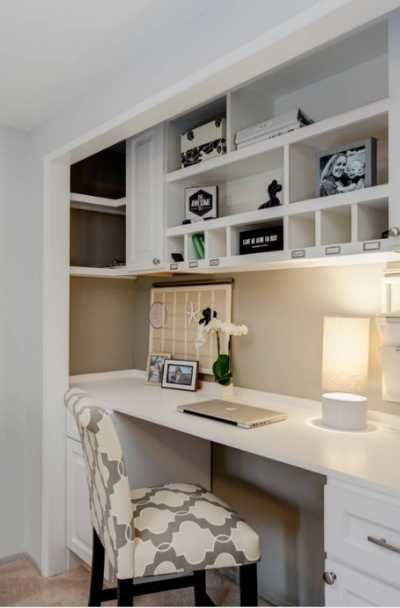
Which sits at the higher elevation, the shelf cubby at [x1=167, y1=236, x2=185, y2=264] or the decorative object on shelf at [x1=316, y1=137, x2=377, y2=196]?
the decorative object on shelf at [x1=316, y1=137, x2=377, y2=196]

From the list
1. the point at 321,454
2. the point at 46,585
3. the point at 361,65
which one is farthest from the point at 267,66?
the point at 46,585

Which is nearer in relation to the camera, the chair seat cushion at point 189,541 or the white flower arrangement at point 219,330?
the chair seat cushion at point 189,541

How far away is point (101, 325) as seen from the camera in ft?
10.1

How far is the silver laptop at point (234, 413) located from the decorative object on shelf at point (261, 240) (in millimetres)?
657

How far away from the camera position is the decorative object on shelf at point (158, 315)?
9.70 ft

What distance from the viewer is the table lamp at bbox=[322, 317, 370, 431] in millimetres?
1834

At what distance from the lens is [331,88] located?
6.54 ft

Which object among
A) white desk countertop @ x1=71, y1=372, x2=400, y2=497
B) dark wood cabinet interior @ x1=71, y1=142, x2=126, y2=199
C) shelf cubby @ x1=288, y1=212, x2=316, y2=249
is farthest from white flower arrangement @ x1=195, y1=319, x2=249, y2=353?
dark wood cabinet interior @ x1=71, y1=142, x2=126, y2=199

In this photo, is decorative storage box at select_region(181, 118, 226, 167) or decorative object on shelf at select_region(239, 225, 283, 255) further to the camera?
decorative storage box at select_region(181, 118, 226, 167)

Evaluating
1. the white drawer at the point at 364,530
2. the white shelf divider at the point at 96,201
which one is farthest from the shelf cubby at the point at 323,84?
the white drawer at the point at 364,530

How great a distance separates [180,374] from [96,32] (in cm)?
166

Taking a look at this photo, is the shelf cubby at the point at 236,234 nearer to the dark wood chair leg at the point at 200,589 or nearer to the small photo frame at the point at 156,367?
the small photo frame at the point at 156,367

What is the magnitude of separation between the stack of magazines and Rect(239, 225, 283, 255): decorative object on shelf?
1.15 ft

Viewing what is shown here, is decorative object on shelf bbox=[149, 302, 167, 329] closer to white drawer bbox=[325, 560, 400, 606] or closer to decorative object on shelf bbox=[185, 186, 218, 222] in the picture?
decorative object on shelf bbox=[185, 186, 218, 222]
